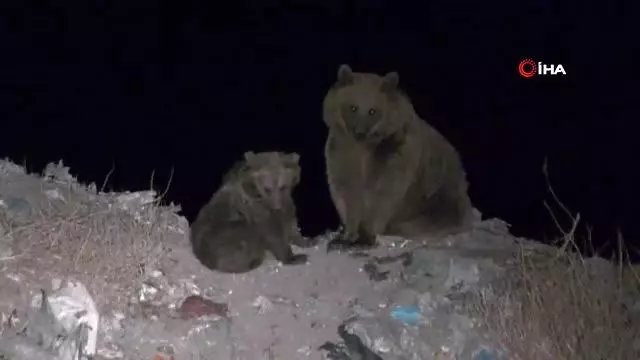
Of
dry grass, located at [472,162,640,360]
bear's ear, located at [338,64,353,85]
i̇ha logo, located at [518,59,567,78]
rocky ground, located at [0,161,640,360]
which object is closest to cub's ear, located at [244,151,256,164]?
rocky ground, located at [0,161,640,360]

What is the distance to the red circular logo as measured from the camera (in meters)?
11.4

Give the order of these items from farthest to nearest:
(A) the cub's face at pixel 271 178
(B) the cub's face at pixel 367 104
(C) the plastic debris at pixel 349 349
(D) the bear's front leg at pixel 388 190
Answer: (D) the bear's front leg at pixel 388 190 → (B) the cub's face at pixel 367 104 → (A) the cub's face at pixel 271 178 → (C) the plastic debris at pixel 349 349

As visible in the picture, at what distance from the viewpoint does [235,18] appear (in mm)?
12031

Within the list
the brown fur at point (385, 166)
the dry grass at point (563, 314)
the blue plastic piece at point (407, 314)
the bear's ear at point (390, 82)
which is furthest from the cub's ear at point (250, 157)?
the dry grass at point (563, 314)

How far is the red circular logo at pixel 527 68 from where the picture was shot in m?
11.4

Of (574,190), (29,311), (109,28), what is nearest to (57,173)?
(29,311)

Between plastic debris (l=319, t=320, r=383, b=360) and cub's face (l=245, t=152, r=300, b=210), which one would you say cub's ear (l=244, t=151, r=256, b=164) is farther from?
plastic debris (l=319, t=320, r=383, b=360)

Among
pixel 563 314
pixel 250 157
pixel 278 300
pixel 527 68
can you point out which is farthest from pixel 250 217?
pixel 527 68

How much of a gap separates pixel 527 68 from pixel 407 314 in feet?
22.8

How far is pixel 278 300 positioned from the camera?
5484mm

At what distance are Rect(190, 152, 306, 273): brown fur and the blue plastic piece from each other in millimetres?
1076

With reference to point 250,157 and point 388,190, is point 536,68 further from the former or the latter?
point 250,157

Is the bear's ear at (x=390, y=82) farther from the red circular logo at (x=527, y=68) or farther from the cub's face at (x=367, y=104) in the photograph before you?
the red circular logo at (x=527, y=68)

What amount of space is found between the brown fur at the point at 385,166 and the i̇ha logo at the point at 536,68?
445cm
